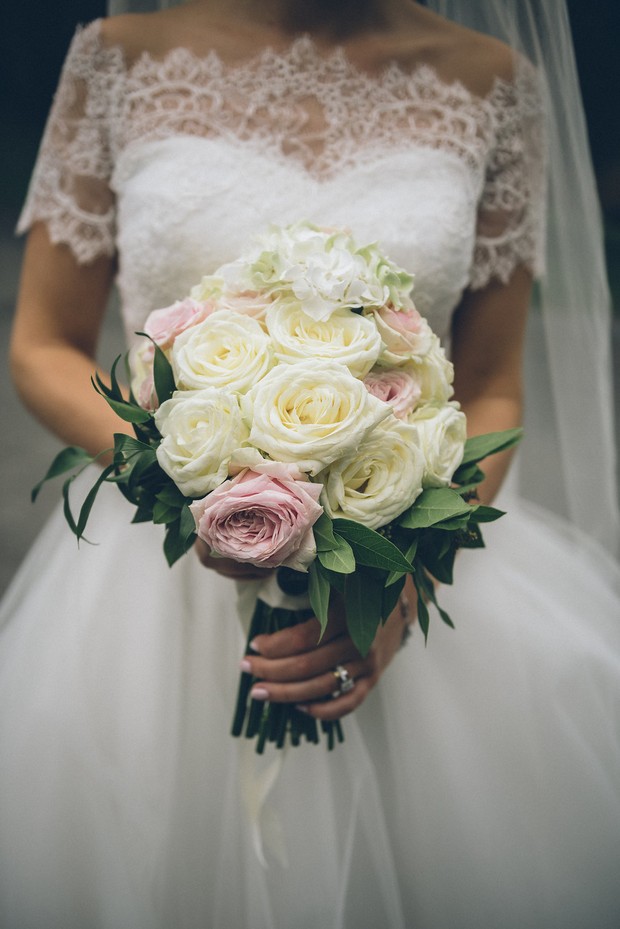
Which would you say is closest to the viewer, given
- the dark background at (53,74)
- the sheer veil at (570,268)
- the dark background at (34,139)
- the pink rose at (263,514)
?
the pink rose at (263,514)

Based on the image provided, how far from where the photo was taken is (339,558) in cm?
67

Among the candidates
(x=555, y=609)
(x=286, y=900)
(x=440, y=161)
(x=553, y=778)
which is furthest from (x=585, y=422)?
(x=286, y=900)

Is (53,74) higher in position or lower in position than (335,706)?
higher

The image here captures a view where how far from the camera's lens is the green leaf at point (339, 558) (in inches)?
26.0

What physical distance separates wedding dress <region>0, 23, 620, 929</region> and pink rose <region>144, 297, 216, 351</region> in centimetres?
40

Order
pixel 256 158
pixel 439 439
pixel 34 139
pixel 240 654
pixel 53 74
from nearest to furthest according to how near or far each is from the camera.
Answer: pixel 439 439, pixel 240 654, pixel 256 158, pixel 53 74, pixel 34 139

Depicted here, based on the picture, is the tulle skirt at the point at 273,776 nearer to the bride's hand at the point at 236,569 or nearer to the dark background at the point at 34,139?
the bride's hand at the point at 236,569

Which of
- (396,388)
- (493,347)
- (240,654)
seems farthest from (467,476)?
(493,347)

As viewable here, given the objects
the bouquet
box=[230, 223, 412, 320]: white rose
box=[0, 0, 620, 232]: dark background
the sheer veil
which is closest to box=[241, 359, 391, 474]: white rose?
the bouquet

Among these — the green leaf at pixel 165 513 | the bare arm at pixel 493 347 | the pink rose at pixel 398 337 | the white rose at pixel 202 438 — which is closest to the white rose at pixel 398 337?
the pink rose at pixel 398 337

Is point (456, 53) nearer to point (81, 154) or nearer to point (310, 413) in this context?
point (81, 154)

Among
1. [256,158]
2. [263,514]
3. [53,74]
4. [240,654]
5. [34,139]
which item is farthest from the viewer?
[34,139]

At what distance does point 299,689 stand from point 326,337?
50cm
